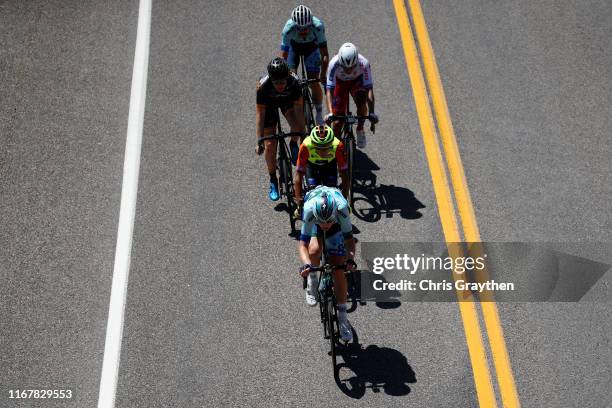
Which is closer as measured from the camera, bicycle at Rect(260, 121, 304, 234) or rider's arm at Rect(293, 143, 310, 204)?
rider's arm at Rect(293, 143, 310, 204)

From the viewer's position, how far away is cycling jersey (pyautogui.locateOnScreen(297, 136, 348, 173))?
39.4 feet

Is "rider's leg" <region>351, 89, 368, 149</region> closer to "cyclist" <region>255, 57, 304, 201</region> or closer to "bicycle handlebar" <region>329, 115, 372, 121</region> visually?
"bicycle handlebar" <region>329, 115, 372, 121</region>

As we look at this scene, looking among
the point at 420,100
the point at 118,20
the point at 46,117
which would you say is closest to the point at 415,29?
the point at 420,100

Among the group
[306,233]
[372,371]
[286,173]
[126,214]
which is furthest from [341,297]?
[126,214]

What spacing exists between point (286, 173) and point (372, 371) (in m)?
3.28

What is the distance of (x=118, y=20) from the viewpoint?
54.9 feet

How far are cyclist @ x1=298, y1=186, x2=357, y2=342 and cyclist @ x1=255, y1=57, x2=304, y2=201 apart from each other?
1.78 metres

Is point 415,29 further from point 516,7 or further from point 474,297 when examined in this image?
point 474,297

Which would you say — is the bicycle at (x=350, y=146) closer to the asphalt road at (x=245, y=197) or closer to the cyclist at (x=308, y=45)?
the asphalt road at (x=245, y=197)

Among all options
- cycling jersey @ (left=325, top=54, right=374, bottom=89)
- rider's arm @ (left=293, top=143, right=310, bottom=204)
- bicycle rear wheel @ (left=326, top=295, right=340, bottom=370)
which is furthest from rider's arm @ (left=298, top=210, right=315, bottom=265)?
cycling jersey @ (left=325, top=54, right=374, bottom=89)

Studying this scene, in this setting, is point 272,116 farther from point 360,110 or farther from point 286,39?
point 286,39

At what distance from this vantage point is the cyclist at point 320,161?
1191 centimetres

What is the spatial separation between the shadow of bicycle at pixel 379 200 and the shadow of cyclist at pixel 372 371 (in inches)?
92.7

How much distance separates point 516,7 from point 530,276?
655 centimetres
